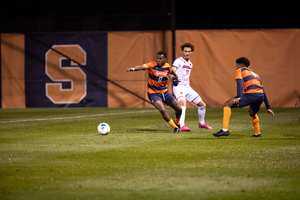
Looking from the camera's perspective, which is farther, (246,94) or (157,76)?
(157,76)

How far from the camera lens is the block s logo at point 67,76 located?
1873 centimetres

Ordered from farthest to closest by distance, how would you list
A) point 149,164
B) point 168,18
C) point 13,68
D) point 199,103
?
point 168,18
point 13,68
point 199,103
point 149,164

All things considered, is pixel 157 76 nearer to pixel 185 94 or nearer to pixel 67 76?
pixel 185 94

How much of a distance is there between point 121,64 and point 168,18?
12.0 feet

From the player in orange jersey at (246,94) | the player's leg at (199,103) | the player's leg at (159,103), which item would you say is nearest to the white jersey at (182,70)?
the player's leg at (199,103)

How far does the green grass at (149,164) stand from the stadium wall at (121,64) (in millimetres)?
7910

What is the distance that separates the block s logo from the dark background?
2553 millimetres

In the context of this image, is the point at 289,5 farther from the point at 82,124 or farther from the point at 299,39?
the point at 82,124

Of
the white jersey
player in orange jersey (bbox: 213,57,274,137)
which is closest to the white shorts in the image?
the white jersey

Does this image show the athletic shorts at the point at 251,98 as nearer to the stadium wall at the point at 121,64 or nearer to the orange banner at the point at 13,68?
the stadium wall at the point at 121,64

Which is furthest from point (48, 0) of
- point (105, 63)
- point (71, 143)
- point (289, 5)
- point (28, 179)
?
point (28, 179)

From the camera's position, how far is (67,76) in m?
18.8

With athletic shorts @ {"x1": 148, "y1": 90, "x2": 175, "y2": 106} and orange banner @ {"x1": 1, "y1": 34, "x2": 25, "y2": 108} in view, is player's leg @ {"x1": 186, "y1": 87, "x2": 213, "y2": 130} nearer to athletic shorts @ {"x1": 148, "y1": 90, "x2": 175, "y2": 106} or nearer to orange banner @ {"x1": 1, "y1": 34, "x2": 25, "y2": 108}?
athletic shorts @ {"x1": 148, "y1": 90, "x2": 175, "y2": 106}

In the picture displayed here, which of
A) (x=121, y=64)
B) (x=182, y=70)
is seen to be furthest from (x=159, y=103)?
(x=121, y=64)
